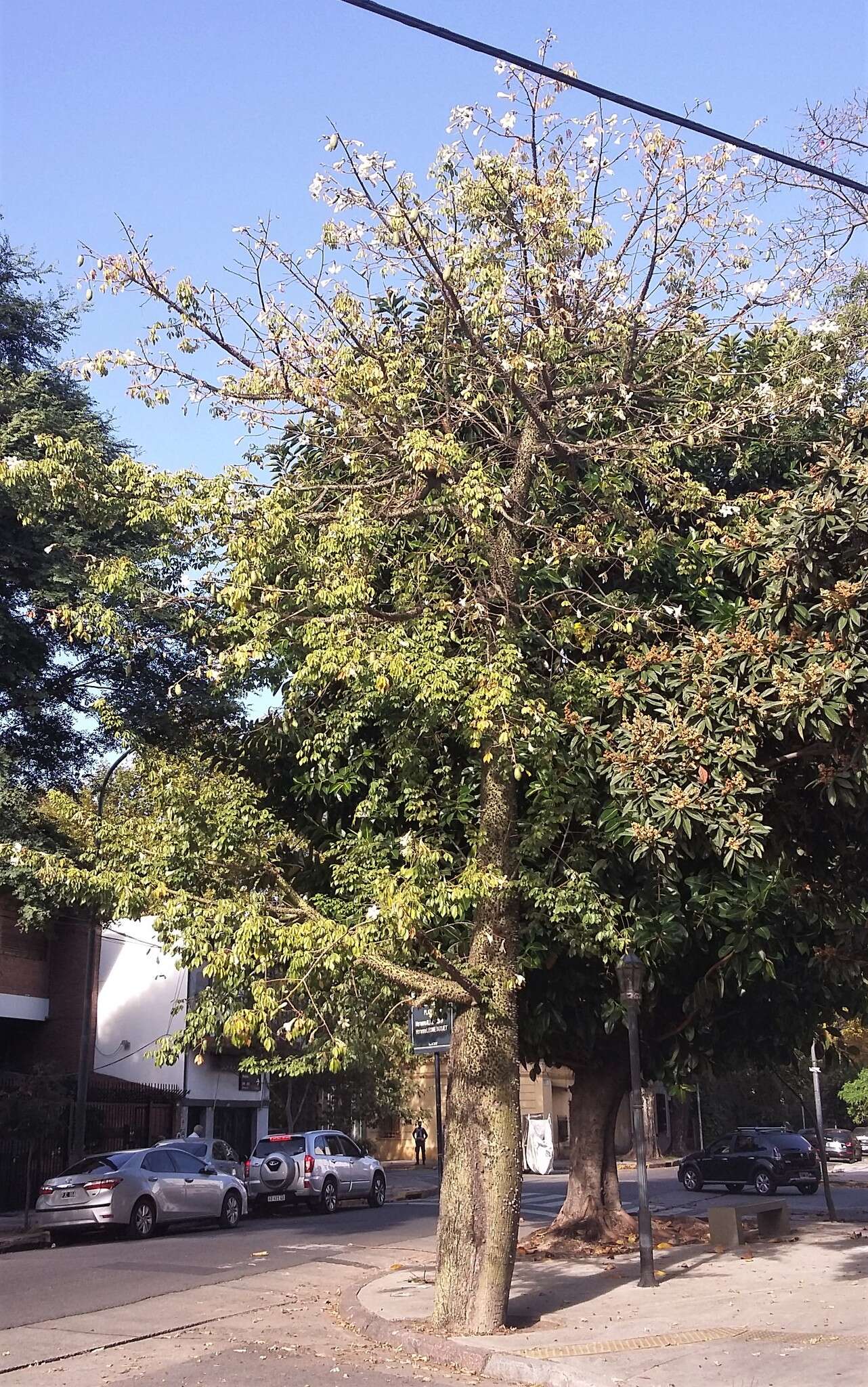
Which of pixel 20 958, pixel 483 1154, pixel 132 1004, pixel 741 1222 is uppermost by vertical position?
pixel 20 958

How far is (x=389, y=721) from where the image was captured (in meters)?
11.5

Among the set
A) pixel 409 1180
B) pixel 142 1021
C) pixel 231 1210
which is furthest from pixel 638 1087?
pixel 409 1180

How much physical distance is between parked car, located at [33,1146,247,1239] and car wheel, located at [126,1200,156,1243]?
0.01m

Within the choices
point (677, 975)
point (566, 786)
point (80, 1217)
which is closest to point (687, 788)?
point (566, 786)

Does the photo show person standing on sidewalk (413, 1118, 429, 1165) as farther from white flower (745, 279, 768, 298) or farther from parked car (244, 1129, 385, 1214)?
white flower (745, 279, 768, 298)

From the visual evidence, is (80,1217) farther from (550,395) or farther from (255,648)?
(550,395)

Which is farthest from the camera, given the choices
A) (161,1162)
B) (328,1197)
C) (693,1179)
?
(693,1179)

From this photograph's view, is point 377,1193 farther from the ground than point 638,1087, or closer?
closer

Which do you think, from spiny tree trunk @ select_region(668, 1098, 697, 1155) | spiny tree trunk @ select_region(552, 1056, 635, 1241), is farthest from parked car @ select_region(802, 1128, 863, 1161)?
spiny tree trunk @ select_region(552, 1056, 635, 1241)

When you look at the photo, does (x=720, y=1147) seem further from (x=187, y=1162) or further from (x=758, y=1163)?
(x=187, y=1162)

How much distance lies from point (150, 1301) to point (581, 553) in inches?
337

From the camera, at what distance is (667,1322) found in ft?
34.6

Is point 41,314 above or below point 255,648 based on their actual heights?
above

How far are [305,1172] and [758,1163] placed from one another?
11796mm
